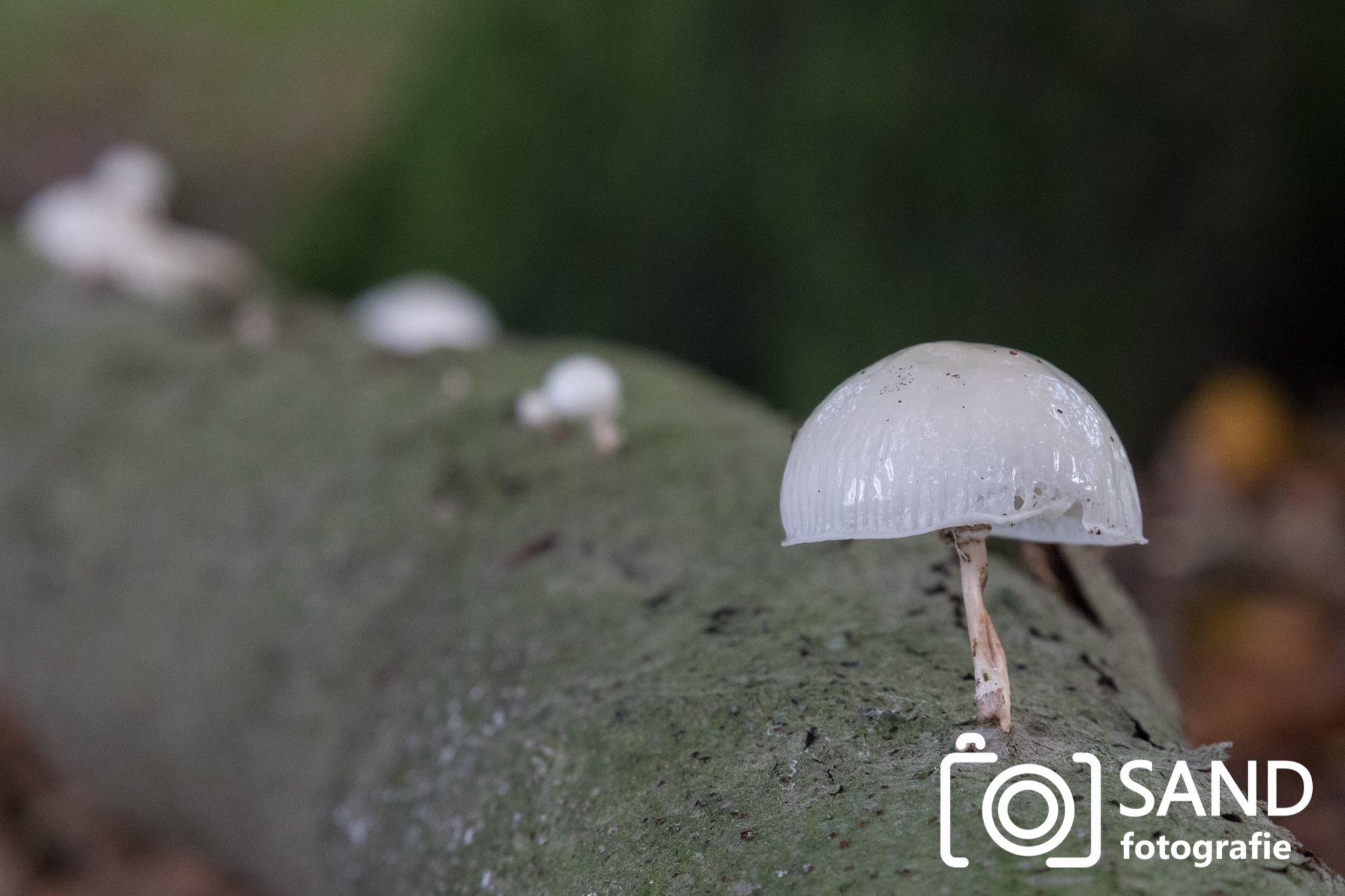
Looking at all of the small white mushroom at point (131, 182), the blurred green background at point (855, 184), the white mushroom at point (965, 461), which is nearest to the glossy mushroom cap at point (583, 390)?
the white mushroom at point (965, 461)

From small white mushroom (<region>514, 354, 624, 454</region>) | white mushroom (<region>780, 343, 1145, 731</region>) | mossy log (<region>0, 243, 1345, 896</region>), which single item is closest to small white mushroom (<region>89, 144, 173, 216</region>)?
mossy log (<region>0, 243, 1345, 896</region>)

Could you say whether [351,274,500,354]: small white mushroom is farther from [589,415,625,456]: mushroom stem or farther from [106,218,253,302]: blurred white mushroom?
[589,415,625,456]: mushroom stem

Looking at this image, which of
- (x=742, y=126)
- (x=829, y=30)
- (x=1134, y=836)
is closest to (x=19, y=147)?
(x=742, y=126)

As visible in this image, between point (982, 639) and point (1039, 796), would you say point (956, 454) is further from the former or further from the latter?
point (1039, 796)

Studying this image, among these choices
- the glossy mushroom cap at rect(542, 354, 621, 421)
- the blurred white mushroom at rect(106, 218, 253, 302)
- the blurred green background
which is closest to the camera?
the glossy mushroom cap at rect(542, 354, 621, 421)

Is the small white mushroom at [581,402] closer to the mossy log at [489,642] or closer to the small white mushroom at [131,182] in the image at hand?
the mossy log at [489,642]

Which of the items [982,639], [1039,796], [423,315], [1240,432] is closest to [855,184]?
[423,315]
